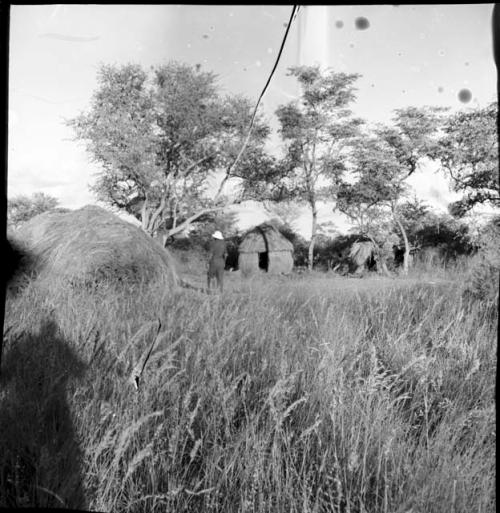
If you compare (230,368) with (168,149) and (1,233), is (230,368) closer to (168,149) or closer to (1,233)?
(1,233)

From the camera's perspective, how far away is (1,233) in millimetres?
1109

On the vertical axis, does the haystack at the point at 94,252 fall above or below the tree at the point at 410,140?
below

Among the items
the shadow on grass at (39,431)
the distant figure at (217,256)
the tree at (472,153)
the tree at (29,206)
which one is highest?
the tree at (472,153)

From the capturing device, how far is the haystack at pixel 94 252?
6.98ft

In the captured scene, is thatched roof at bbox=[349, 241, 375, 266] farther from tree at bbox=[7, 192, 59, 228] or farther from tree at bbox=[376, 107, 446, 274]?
tree at bbox=[7, 192, 59, 228]

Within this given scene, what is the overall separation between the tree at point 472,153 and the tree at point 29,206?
2134mm

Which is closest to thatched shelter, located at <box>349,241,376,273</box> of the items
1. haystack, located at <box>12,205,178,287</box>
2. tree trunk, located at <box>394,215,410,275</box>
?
tree trunk, located at <box>394,215,410,275</box>

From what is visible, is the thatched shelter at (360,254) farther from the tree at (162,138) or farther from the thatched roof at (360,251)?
the tree at (162,138)

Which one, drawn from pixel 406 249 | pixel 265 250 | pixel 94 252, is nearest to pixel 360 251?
pixel 406 249

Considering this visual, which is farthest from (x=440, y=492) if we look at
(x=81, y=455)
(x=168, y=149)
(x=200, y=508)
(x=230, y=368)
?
(x=168, y=149)

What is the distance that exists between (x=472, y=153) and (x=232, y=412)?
286 centimetres

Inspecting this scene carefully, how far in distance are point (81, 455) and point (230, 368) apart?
1.95 ft

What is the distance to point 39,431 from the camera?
1146 mm

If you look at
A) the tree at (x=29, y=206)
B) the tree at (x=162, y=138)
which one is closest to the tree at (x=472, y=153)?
the tree at (x=162, y=138)
